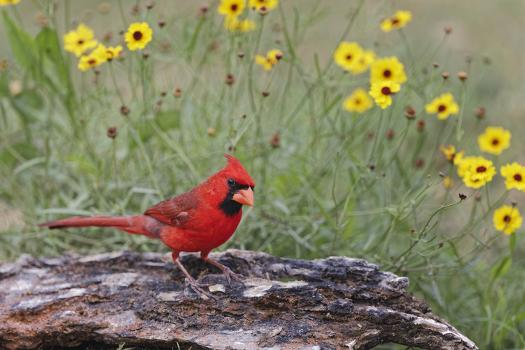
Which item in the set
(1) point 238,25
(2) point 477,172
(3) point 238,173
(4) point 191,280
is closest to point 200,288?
(4) point 191,280

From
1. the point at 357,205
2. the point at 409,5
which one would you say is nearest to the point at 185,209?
the point at 357,205

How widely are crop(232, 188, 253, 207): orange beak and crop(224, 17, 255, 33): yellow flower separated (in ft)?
3.66

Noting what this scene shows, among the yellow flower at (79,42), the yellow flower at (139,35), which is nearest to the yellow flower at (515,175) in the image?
the yellow flower at (139,35)

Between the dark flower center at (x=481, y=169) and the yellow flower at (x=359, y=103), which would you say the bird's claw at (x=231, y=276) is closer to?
the dark flower center at (x=481, y=169)

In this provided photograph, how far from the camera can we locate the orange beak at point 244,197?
2828mm

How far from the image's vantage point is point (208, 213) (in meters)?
2.95

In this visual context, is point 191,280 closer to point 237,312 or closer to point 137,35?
point 237,312

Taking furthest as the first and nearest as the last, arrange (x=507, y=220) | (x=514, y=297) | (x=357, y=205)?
(x=357, y=205) → (x=514, y=297) → (x=507, y=220)

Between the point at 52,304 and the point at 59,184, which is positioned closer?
the point at 52,304

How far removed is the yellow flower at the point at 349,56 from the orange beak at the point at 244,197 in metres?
1.14

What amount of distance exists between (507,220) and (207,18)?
179 cm

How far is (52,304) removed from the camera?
2.98 m

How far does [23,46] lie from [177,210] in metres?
1.54

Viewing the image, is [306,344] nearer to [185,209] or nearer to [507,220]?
[185,209]
